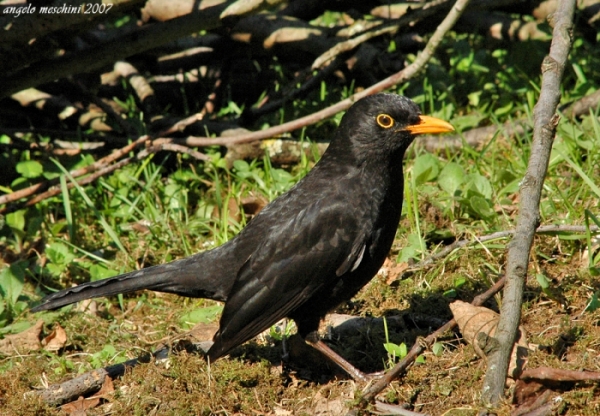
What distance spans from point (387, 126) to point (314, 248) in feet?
2.91

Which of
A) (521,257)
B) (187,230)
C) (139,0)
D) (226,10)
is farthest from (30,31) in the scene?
(521,257)

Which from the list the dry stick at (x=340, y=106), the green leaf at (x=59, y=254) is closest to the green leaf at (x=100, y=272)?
the green leaf at (x=59, y=254)

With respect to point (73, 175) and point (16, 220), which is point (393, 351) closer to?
point (73, 175)

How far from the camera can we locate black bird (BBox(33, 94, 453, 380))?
14.2 ft

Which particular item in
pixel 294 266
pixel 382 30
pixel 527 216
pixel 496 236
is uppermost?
pixel 382 30

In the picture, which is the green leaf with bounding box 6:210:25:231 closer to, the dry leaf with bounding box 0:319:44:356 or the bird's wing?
the dry leaf with bounding box 0:319:44:356

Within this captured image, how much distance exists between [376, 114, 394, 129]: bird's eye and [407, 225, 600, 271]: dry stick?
94cm

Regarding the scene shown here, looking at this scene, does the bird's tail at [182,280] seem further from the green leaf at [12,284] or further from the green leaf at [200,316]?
the green leaf at [12,284]

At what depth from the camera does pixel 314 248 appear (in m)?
4.41

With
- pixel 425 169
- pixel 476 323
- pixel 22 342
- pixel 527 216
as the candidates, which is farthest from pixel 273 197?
pixel 527 216

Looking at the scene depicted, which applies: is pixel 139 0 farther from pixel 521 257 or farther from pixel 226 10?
pixel 521 257

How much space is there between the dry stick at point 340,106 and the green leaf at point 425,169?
2.07ft

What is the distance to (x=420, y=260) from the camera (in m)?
5.25

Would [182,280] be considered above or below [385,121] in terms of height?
below
